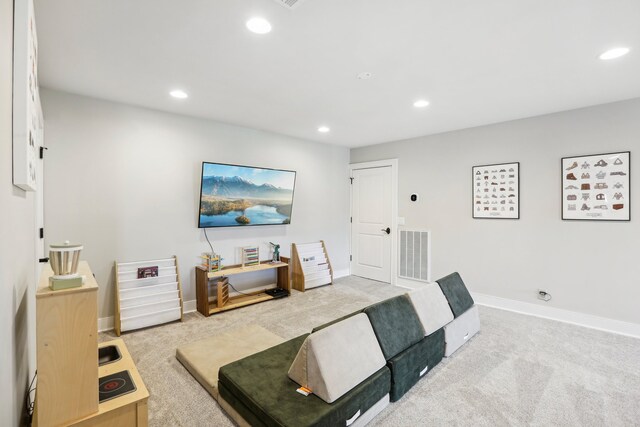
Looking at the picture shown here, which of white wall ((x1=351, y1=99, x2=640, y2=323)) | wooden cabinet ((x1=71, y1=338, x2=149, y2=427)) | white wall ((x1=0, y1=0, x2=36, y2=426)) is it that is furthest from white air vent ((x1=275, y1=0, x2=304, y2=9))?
white wall ((x1=351, y1=99, x2=640, y2=323))

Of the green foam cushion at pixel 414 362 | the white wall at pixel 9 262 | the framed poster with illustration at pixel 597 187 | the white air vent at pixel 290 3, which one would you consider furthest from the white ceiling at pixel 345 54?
the green foam cushion at pixel 414 362

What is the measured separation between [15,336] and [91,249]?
2.23 meters

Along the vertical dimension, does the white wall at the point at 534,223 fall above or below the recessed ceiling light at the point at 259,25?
below

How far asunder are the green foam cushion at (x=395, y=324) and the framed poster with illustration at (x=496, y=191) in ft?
7.87

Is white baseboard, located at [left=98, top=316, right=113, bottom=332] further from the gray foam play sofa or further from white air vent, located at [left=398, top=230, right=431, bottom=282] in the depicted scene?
white air vent, located at [left=398, top=230, right=431, bottom=282]

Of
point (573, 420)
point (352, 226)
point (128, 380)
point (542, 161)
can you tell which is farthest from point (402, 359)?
point (352, 226)

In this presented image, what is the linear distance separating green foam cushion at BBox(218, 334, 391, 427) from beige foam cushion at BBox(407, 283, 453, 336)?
65 cm

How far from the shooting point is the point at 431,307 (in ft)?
8.63

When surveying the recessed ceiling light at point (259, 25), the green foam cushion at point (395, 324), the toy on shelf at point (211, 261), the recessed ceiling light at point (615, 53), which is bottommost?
the green foam cushion at point (395, 324)

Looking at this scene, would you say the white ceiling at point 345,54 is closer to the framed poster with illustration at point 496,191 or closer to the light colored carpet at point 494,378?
the framed poster with illustration at point 496,191

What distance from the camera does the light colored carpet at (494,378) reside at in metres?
1.99

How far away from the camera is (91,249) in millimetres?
3234

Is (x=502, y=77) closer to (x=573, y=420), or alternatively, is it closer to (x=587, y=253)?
(x=587, y=253)

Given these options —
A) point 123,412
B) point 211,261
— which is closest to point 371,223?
point 211,261
